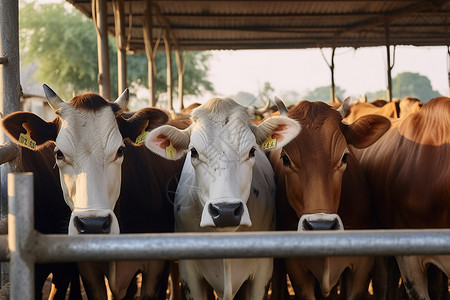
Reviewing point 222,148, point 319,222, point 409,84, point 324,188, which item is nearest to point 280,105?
point 324,188

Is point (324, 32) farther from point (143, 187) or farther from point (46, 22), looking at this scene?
point (46, 22)

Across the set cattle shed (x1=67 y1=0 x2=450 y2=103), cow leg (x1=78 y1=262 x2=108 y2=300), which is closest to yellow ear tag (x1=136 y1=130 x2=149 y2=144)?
cow leg (x1=78 y1=262 x2=108 y2=300)

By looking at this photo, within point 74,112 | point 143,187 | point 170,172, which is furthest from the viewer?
point 170,172

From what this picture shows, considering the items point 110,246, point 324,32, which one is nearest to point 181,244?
point 110,246

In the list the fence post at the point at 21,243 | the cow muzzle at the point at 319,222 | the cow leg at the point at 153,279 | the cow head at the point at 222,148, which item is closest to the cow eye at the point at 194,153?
the cow head at the point at 222,148

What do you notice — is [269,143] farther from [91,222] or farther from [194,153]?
[91,222]

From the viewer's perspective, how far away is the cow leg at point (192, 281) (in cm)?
390

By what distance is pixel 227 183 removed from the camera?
326cm

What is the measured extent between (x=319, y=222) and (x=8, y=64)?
7.52 ft

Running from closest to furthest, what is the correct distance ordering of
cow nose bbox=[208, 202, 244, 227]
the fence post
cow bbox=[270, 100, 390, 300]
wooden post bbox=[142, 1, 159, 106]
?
1. the fence post
2. cow nose bbox=[208, 202, 244, 227]
3. cow bbox=[270, 100, 390, 300]
4. wooden post bbox=[142, 1, 159, 106]

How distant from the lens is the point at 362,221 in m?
4.36

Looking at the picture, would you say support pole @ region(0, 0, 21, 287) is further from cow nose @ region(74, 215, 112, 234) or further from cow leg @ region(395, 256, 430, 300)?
cow leg @ region(395, 256, 430, 300)

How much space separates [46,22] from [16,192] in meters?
37.6

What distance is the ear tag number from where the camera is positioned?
11.7 feet
